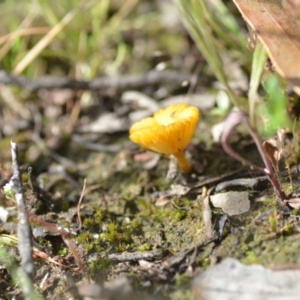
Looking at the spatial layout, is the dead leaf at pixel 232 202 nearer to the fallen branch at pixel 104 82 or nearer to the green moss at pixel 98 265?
the green moss at pixel 98 265

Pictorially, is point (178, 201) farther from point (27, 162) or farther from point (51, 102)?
point (51, 102)

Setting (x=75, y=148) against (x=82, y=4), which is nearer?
(x=75, y=148)

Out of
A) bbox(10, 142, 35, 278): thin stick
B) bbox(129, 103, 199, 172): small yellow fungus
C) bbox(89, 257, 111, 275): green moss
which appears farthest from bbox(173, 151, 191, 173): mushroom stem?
bbox(10, 142, 35, 278): thin stick

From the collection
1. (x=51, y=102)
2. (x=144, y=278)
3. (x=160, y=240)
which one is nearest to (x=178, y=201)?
(x=160, y=240)

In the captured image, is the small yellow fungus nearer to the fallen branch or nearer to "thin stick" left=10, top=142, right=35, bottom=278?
"thin stick" left=10, top=142, right=35, bottom=278

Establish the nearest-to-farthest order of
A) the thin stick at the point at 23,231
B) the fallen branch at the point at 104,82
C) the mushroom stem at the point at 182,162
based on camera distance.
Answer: the thin stick at the point at 23,231, the mushroom stem at the point at 182,162, the fallen branch at the point at 104,82

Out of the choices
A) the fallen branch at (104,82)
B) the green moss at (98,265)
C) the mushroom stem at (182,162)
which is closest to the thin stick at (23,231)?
the green moss at (98,265)
